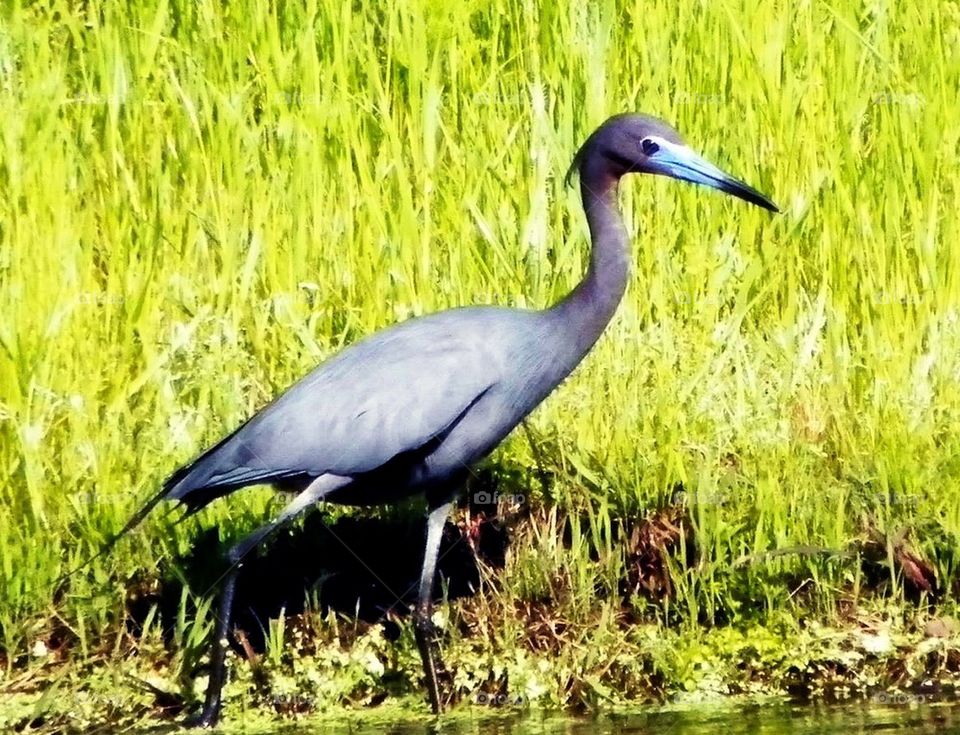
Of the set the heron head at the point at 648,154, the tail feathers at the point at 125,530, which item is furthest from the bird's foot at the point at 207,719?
the heron head at the point at 648,154

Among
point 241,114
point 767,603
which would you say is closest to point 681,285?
point 767,603

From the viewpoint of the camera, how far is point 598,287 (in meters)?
4.21

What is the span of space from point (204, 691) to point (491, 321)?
1.16 m

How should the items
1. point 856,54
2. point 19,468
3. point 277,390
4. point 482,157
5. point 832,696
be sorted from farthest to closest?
point 856,54, point 482,157, point 277,390, point 19,468, point 832,696

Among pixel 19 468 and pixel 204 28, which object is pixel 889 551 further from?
pixel 204 28

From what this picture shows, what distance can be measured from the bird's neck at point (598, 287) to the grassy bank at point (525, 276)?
12.1 inches

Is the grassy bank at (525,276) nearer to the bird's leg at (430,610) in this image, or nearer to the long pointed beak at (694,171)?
the bird's leg at (430,610)

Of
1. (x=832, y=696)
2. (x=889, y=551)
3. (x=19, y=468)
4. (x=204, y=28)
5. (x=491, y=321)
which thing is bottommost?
(x=832, y=696)

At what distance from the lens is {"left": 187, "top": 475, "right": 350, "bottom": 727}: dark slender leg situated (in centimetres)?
397

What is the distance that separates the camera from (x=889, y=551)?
4.11m

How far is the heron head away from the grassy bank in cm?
58

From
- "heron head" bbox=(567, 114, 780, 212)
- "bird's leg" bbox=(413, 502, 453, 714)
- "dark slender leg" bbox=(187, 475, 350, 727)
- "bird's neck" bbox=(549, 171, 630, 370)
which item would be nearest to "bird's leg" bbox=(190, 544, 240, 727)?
"dark slender leg" bbox=(187, 475, 350, 727)

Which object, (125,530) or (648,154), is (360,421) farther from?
(648,154)

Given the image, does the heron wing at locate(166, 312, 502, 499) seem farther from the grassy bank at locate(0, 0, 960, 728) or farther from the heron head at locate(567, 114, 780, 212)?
the heron head at locate(567, 114, 780, 212)
